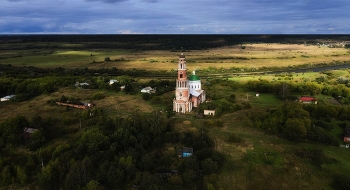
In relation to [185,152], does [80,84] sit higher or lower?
higher

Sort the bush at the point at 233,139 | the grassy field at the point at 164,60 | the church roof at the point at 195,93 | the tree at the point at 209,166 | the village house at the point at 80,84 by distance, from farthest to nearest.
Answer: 1. the grassy field at the point at 164,60
2. the village house at the point at 80,84
3. the church roof at the point at 195,93
4. the bush at the point at 233,139
5. the tree at the point at 209,166

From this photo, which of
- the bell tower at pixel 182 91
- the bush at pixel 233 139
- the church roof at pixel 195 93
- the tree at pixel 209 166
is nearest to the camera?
the tree at pixel 209 166

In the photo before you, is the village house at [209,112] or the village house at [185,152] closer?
the village house at [185,152]

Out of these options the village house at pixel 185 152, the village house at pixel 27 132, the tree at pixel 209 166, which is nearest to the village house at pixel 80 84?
the village house at pixel 27 132

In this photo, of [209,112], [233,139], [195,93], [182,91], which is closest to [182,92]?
[182,91]

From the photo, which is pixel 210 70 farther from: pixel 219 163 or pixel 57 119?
pixel 219 163

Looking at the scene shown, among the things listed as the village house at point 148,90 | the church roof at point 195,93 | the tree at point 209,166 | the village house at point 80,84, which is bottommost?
the tree at point 209,166

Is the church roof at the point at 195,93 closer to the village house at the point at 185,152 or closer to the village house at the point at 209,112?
the village house at the point at 209,112

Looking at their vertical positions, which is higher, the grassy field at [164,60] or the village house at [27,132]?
the grassy field at [164,60]

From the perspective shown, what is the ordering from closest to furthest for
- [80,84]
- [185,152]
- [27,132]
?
[185,152], [27,132], [80,84]

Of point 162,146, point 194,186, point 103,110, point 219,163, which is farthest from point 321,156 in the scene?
point 103,110

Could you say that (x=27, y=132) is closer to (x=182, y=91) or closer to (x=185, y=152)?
(x=185, y=152)
